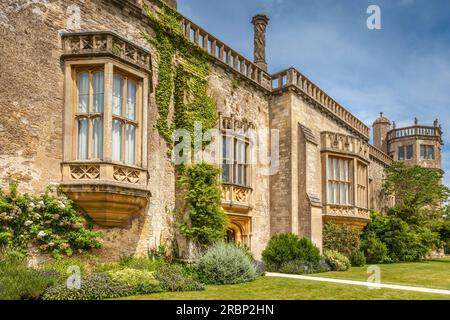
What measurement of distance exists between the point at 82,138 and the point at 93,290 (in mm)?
4396

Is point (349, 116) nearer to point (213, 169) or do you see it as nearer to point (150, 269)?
point (213, 169)

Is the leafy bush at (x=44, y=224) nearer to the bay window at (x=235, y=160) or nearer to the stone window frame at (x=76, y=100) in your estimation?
the stone window frame at (x=76, y=100)

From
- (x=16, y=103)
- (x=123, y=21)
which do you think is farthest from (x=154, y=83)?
(x=16, y=103)

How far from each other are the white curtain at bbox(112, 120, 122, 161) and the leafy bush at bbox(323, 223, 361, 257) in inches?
507

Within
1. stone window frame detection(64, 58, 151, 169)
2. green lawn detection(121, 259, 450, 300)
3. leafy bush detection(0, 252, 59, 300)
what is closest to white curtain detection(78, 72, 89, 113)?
stone window frame detection(64, 58, 151, 169)

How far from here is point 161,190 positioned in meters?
14.0

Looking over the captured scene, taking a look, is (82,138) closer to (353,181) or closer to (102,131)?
(102,131)

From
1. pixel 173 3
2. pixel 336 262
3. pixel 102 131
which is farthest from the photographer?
pixel 336 262

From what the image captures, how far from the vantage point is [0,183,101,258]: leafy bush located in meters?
9.70

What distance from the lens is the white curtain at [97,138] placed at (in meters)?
11.1

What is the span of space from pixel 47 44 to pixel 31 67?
2.92 feet

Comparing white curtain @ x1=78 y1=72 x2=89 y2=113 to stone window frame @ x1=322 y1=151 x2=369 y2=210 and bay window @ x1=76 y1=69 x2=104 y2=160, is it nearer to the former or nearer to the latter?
bay window @ x1=76 y1=69 x2=104 y2=160

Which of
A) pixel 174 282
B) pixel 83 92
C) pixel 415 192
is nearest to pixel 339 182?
pixel 415 192

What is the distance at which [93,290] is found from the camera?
355 inches
